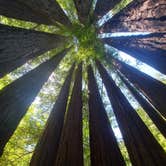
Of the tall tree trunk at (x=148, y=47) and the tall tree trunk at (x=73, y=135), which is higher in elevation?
the tall tree trunk at (x=148, y=47)

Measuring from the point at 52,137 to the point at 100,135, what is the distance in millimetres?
1159

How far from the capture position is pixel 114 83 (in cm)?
689

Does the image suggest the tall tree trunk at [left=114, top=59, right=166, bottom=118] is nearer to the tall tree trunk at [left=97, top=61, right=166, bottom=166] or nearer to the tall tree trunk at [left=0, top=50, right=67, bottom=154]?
the tall tree trunk at [left=97, top=61, right=166, bottom=166]

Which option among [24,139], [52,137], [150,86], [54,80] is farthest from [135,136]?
[24,139]

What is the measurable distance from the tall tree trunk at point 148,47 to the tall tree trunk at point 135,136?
3.43 ft

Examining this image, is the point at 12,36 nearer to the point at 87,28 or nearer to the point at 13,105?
the point at 13,105

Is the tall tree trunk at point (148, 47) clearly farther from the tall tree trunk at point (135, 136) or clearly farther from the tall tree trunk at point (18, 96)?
the tall tree trunk at point (18, 96)

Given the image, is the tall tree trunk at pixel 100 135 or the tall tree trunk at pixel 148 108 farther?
the tall tree trunk at pixel 100 135

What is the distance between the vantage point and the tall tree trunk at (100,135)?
6.97 meters

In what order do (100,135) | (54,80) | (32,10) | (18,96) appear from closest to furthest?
1. (32,10)
2. (18,96)
3. (100,135)
4. (54,80)

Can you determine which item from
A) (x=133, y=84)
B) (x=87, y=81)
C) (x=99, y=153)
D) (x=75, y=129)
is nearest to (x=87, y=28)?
(x=87, y=81)

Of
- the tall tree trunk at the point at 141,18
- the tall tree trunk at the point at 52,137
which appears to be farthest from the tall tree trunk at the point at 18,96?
the tall tree trunk at the point at 141,18

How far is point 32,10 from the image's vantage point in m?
6.01

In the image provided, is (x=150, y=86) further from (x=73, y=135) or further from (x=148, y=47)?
(x=73, y=135)
